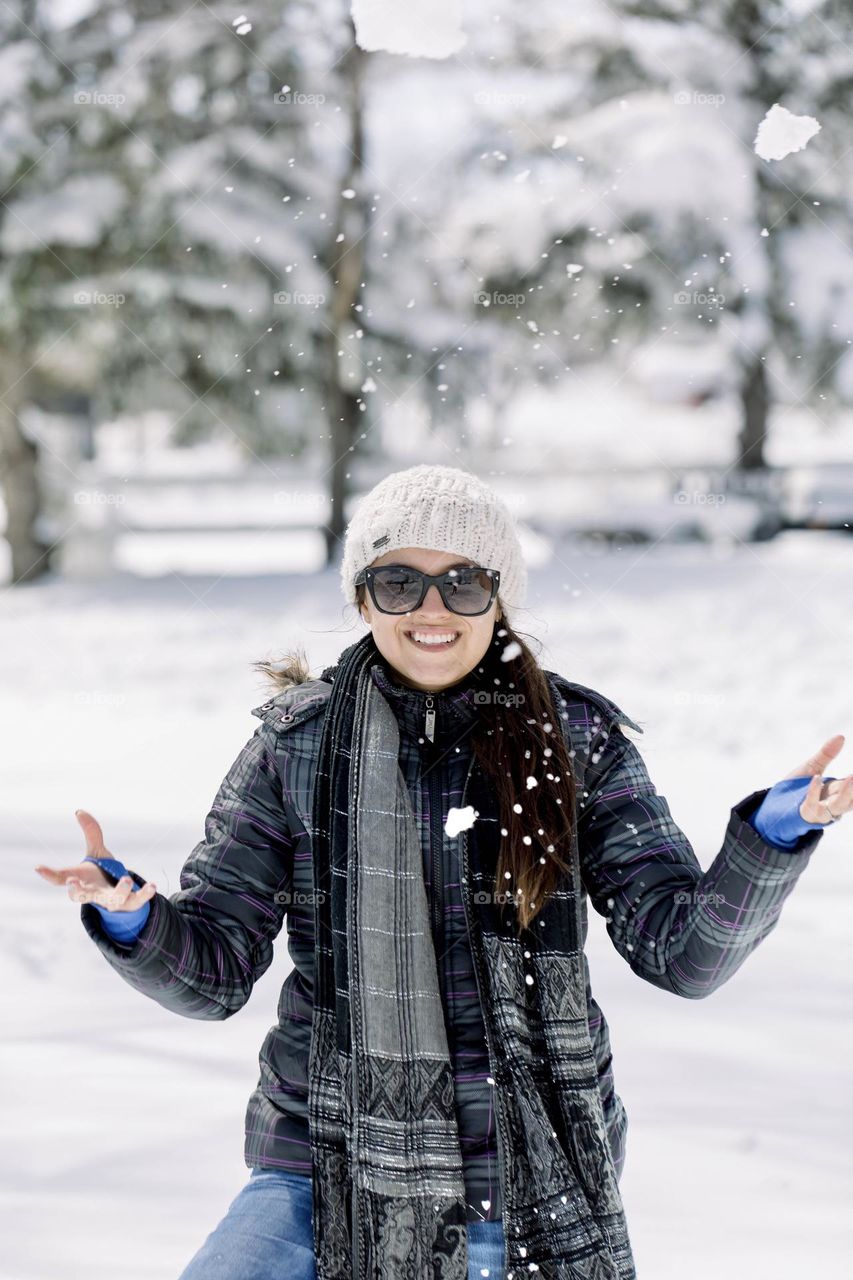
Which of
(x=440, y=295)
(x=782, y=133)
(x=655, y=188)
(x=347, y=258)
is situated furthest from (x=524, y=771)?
(x=782, y=133)

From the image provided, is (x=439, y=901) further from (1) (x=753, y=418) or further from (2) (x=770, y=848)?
(1) (x=753, y=418)

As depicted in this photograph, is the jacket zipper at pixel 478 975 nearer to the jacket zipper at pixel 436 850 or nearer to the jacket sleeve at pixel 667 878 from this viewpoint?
the jacket zipper at pixel 436 850

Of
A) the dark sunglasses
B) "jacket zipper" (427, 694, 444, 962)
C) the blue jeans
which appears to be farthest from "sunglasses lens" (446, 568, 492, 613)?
the blue jeans

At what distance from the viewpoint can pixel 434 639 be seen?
1867 mm

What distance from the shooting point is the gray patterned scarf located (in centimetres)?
167

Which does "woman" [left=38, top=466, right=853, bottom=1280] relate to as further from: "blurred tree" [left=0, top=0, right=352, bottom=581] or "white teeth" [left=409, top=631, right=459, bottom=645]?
"blurred tree" [left=0, top=0, right=352, bottom=581]

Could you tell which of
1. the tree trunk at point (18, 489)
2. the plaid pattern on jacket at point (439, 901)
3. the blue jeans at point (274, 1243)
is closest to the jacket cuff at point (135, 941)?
the plaid pattern on jacket at point (439, 901)

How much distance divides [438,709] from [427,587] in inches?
7.1

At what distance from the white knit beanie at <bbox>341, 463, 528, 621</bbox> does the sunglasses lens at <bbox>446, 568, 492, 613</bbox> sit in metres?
0.03

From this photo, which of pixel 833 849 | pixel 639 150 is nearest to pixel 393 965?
pixel 833 849

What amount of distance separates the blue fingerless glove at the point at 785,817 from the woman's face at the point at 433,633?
471 mm

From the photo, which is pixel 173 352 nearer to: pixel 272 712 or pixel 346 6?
pixel 346 6

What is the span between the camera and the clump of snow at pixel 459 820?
1.81 m

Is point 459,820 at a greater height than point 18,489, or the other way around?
point 18,489
